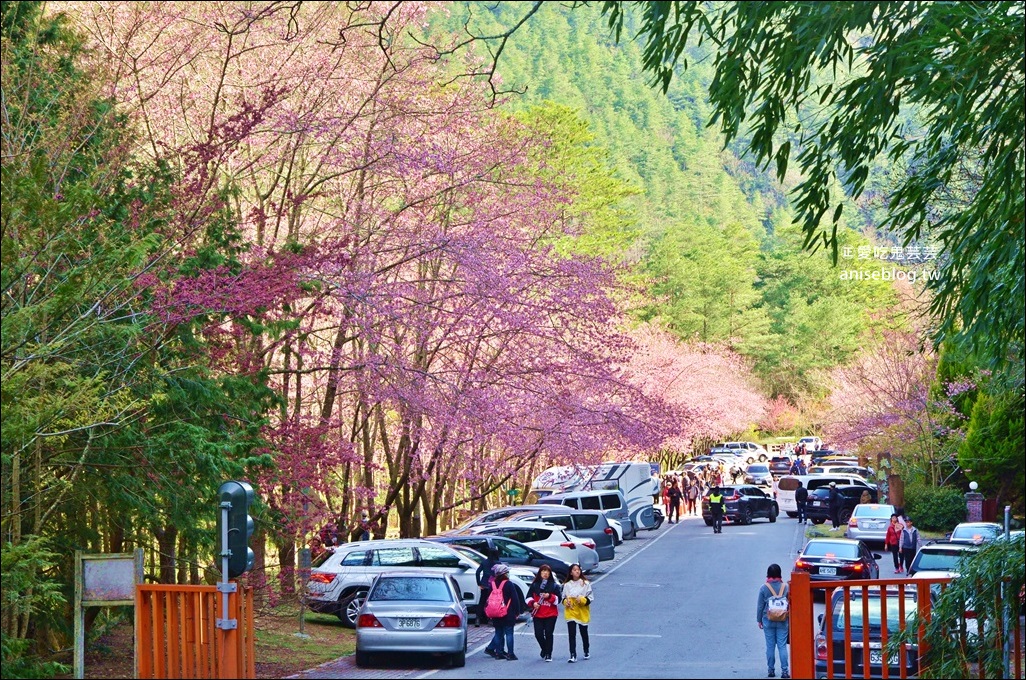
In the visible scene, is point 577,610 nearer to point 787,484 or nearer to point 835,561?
point 835,561

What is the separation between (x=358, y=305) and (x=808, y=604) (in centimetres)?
1513

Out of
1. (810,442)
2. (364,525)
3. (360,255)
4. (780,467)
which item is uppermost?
(360,255)

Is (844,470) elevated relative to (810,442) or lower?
lower

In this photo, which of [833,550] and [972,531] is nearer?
[833,550]

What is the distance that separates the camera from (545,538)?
32469mm

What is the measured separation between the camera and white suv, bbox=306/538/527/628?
25.0m

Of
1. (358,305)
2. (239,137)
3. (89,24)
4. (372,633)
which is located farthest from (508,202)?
(372,633)

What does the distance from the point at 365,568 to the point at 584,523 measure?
14.1 m

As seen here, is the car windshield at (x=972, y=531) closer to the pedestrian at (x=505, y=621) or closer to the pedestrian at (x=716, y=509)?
the pedestrian at (x=505, y=621)

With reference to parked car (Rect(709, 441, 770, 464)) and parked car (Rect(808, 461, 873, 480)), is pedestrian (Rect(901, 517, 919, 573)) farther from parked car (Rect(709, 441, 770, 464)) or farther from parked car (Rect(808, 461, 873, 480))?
parked car (Rect(709, 441, 770, 464))

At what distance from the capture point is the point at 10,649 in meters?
13.3

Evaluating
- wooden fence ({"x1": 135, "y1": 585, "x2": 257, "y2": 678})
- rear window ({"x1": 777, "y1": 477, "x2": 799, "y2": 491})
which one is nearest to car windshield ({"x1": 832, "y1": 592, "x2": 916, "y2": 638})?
wooden fence ({"x1": 135, "y1": 585, "x2": 257, "y2": 678})

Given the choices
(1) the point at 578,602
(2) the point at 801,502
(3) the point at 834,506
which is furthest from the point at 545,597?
(2) the point at 801,502

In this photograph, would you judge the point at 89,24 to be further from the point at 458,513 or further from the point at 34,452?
the point at 458,513
